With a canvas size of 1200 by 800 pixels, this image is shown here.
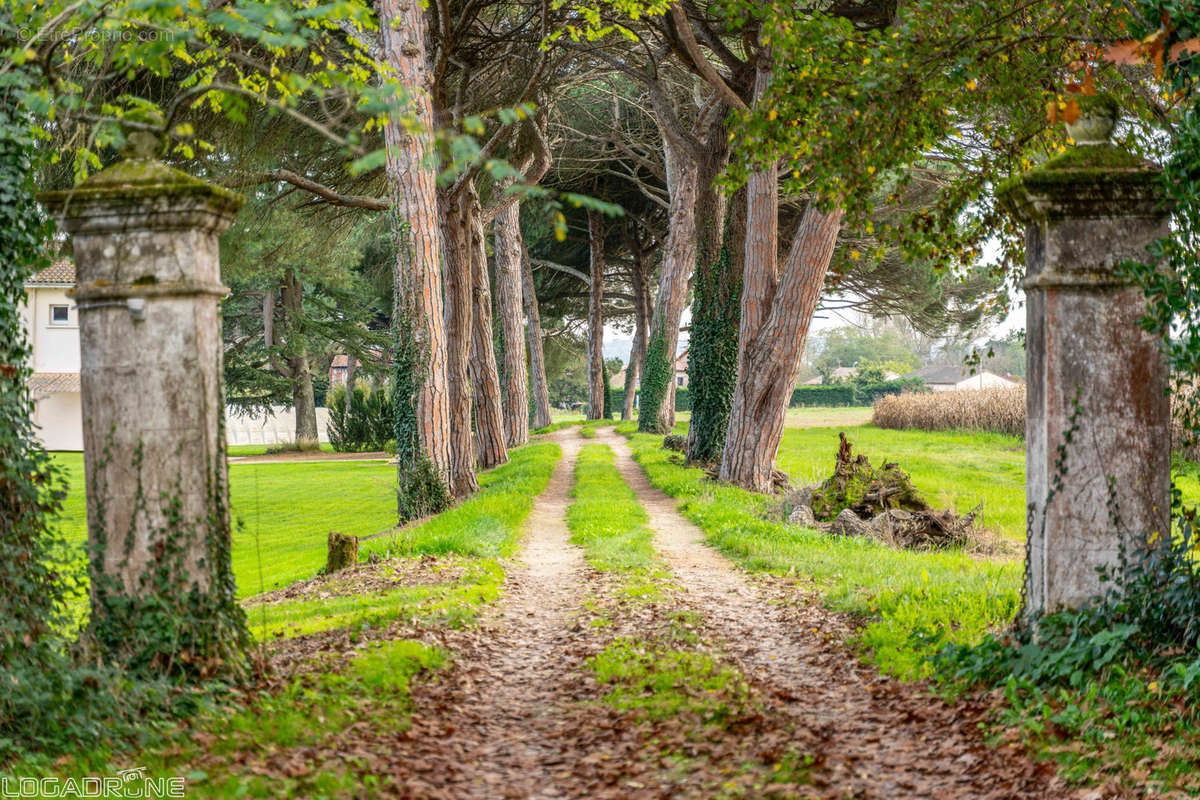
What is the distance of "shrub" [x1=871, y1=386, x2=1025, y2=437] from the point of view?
101 ft

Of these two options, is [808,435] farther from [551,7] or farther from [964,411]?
[551,7]

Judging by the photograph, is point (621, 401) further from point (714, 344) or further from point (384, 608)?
point (384, 608)

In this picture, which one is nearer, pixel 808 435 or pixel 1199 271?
pixel 1199 271

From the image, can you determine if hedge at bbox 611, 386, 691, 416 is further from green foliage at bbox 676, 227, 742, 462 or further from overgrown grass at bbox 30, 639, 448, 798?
overgrown grass at bbox 30, 639, 448, 798

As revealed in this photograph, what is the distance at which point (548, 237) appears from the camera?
34156mm

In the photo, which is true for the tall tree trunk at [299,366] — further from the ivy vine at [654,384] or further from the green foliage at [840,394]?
the green foliage at [840,394]

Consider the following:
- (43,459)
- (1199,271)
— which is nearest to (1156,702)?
(1199,271)

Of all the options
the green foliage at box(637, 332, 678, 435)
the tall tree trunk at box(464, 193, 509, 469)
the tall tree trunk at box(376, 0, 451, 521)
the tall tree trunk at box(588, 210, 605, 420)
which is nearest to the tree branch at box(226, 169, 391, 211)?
the tall tree trunk at box(376, 0, 451, 521)

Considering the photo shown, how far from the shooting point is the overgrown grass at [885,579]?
19.9 ft

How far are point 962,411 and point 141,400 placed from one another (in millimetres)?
31217

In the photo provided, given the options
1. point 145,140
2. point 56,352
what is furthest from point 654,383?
point 145,140

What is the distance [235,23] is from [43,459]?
279 cm

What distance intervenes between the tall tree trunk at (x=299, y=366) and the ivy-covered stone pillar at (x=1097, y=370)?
31.5 meters

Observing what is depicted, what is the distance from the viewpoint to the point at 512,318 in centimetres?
2597
